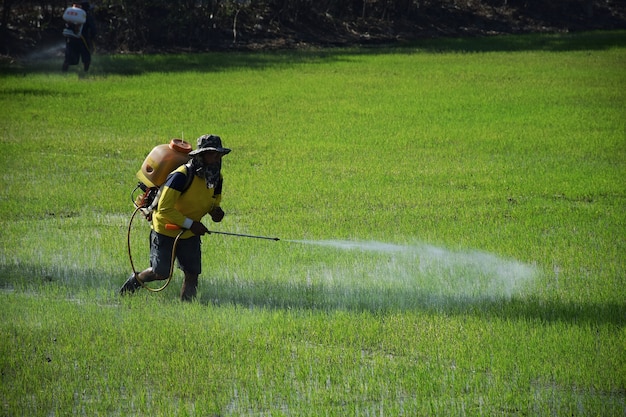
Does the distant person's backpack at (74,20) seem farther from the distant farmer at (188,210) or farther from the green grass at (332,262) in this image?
the distant farmer at (188,210)

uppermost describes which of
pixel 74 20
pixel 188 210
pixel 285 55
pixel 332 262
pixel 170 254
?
pixel 188 210

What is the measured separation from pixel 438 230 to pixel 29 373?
5192 mm

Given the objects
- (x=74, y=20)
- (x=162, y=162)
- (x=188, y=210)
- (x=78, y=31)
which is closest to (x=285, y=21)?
(x=78, y=31)

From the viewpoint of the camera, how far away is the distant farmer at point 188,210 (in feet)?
24.2

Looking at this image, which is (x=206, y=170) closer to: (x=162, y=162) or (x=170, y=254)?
(x=162, y=162)


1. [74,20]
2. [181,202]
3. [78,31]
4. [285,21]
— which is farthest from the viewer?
[285,21]

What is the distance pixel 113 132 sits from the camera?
56.3ft

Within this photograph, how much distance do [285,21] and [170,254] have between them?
2819cm

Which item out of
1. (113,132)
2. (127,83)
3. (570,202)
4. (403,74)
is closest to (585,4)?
(403,74)

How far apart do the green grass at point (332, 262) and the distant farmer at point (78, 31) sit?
2.74 metres

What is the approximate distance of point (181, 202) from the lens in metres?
7.49

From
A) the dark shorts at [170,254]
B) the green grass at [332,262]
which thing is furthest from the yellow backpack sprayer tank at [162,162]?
the green grass at [332,262]

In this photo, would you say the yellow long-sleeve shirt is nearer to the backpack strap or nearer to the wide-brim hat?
the backpack strap

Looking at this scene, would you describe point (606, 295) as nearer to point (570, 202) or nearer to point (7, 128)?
point (570, 202)
